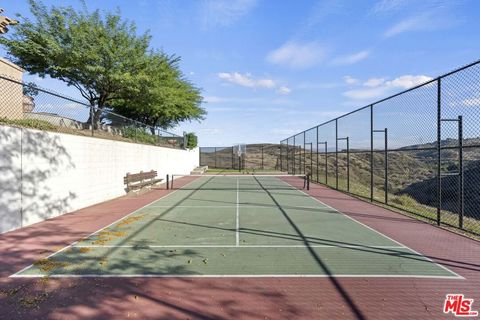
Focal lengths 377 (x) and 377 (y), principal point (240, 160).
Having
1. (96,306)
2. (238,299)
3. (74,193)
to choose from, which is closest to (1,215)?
(74,193)

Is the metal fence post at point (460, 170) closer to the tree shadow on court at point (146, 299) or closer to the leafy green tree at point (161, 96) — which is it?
the tree shadow on court at point (146, 299)

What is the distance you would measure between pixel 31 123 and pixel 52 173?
Result: 143cm

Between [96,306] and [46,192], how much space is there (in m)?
6.56

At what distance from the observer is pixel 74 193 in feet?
38.6

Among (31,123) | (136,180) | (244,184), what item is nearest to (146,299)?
(31,123)

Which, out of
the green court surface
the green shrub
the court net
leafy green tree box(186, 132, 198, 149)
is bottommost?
the green court surface

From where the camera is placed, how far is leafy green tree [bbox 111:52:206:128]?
22739 millimetres

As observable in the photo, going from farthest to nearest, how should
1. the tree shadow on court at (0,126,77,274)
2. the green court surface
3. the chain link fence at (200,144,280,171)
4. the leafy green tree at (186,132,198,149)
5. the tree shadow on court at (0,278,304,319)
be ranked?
the chain link fence at (200,144,280,171) → the leafy green tree at (186,132,198,149) → the tree shadow on court at (0,126,77,274) → the green court surface → the tree shadow on court at (0,278,304,319)

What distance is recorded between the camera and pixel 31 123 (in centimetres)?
1005

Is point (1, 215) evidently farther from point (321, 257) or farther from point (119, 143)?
point (119, 143)

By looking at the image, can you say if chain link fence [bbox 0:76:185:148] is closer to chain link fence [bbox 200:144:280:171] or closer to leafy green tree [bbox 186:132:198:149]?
leafy green tree [bbox 186:132:198:149]

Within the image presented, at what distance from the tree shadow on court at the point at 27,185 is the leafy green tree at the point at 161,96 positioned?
463 inches

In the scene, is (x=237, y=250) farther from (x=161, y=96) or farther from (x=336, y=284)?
(x=161, y=96)

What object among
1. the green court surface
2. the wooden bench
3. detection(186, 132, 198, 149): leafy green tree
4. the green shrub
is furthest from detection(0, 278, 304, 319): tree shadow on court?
detection(186, 132, 198, 149): leafy green tree
